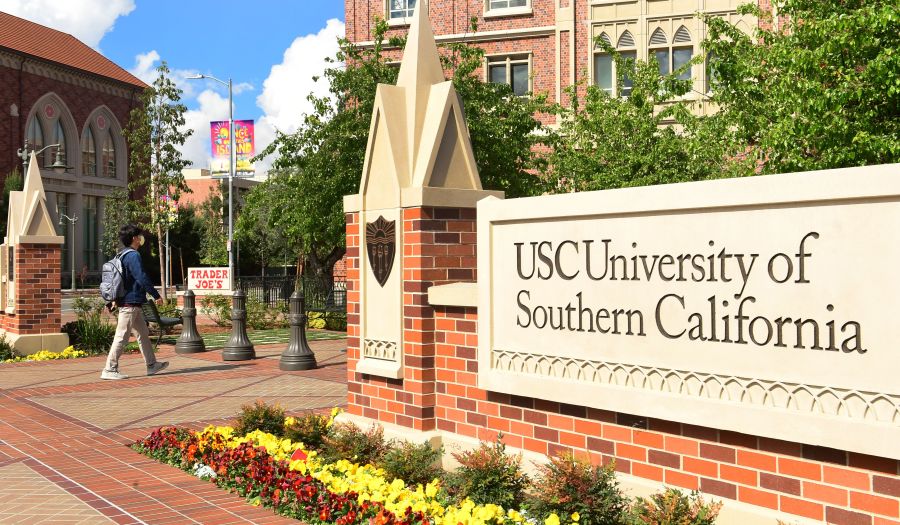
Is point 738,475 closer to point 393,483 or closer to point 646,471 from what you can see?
point 646,471

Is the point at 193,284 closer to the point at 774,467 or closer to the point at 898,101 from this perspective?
the point at 898,101

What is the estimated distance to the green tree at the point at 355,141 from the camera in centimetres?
2097

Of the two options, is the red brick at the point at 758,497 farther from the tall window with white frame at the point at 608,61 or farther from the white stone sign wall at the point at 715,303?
the tall window with white frame at the point at 608,61

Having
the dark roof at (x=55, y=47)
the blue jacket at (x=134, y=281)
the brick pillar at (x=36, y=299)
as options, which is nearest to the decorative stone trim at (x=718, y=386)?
the blue jacket at (x=134, y=281)

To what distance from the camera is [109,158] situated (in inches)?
2731

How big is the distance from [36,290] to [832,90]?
13897 millimetres

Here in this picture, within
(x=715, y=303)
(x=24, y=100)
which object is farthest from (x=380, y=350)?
(x=24, y=100)

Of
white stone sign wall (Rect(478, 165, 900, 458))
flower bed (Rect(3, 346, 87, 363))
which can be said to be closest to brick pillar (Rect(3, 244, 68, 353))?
flower bed (Rect(3, 346, 87, 363))

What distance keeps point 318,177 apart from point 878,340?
18.3 m

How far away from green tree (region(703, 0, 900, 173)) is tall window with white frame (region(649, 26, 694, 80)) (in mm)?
16984

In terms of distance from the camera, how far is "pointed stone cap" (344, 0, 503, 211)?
7027 mm

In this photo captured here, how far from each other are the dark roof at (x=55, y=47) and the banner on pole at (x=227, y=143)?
21.1 meters

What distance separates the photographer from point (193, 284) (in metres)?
26.8

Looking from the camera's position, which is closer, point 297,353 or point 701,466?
point 701,466
